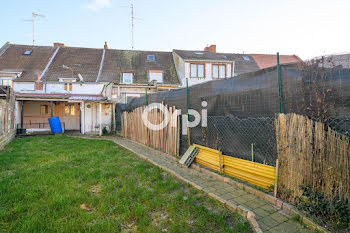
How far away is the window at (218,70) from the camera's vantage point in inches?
691

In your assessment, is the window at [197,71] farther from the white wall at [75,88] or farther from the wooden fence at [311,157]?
the wooden fence at [311,157]

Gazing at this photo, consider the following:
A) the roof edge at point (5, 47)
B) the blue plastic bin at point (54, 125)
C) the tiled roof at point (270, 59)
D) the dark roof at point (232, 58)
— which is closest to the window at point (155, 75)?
the dark roof at point (232, 58)

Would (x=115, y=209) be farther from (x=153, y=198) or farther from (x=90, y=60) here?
(x=90, y=60)

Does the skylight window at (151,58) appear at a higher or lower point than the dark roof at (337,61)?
higher

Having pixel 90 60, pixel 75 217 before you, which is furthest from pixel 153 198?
pixel 90 60

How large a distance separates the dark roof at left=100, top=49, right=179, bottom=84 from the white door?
12.7 feet

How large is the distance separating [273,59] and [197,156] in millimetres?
23531

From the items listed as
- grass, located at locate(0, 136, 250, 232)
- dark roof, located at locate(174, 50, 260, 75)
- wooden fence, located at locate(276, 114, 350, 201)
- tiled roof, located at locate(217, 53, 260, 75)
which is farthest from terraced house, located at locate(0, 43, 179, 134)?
wooden fence, located at locate(276, 114, 350, 201)

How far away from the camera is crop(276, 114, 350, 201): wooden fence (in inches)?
95.2

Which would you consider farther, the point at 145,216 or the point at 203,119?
the point at 203,119

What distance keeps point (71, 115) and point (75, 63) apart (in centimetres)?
517

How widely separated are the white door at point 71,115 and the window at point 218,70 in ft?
43.1

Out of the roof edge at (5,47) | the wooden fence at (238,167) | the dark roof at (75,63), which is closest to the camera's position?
the wooden fence at (238,167)

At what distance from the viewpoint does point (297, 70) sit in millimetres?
2957
